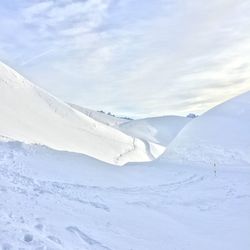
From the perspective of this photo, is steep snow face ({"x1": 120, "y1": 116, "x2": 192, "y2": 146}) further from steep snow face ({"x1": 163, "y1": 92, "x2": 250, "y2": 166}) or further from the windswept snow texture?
the windswept snow texture

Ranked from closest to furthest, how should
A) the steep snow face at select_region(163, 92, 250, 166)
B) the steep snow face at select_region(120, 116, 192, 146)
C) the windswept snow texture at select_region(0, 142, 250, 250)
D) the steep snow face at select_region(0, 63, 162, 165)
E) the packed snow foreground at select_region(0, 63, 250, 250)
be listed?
1. the windswept snow texture at select_region(0, 142, 250, 250)
2. the packed snow foreground at select_region(0, 63, 250, 250)
3. the steep snow face at select_region(0, 63, 162, 165)
4. the steep snow face at select_region(163, 92, 250, 166)
5. the steep snow face at select_region(120, 116, 192, 146)

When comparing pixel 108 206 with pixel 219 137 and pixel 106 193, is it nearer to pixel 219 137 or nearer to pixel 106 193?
pixel 106 193

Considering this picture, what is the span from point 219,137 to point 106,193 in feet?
52.4

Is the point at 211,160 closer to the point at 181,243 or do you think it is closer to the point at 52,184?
the point at 52,184

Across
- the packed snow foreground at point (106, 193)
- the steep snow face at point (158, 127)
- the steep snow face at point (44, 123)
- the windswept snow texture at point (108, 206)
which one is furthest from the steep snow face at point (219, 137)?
the steep snow face at point (158, 127)

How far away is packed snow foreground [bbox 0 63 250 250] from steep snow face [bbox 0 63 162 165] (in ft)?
0.31

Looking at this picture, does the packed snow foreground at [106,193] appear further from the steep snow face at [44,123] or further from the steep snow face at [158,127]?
the steep snow face at [158,127]

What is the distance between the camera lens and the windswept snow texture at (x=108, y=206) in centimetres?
807

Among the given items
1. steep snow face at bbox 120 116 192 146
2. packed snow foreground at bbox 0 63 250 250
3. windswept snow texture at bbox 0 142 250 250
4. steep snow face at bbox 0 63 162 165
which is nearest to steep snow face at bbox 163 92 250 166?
packed snow foreground at bbox 0 63 250 250

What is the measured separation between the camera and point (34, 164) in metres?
13.5

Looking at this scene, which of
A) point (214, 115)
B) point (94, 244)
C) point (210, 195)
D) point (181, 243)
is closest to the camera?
point (94, 244)

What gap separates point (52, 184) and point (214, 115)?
2272cm

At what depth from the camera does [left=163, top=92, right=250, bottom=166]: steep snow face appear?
23178 mm

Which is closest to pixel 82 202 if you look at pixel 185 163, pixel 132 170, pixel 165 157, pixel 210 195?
pixel 210 195
